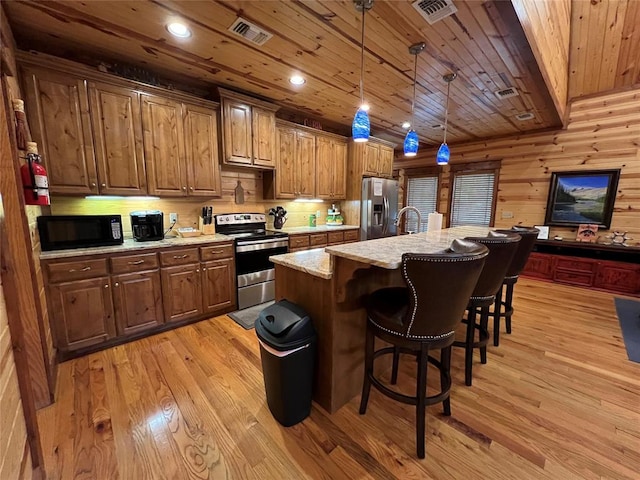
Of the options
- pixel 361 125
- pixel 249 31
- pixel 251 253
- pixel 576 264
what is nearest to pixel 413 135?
pixel 361 125

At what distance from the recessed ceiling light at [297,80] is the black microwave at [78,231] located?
89.1 inches

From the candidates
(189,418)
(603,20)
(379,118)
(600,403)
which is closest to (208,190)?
(189,418)

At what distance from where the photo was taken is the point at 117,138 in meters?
2.53

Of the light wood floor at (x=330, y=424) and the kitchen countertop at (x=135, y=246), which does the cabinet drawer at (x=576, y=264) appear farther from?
the kitchen countertop at (x=135, y=246)

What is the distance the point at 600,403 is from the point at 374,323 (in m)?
1.82

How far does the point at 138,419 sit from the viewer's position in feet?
5.58

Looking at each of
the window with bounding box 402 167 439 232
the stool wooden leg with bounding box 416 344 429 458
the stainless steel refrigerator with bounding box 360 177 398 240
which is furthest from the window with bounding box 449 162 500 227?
the stool wooden leg with bounding box 416 344 429 458

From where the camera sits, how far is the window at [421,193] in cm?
613

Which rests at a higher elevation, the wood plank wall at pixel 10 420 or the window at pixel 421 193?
the window at pixel 421 193

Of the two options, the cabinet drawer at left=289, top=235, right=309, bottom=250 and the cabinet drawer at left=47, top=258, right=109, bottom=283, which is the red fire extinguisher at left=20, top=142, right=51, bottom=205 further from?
the cabinet drawer at left=289, top=235, right=309, bottom=250

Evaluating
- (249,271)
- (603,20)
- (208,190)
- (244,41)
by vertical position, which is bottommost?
(249,271)

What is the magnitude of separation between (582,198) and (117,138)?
659cm

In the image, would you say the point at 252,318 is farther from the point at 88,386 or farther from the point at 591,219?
the point at 591,219

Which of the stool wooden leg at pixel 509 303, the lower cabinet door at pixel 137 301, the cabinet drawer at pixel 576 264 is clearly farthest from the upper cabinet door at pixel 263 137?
the cabinet drawer at pixel 576 264
